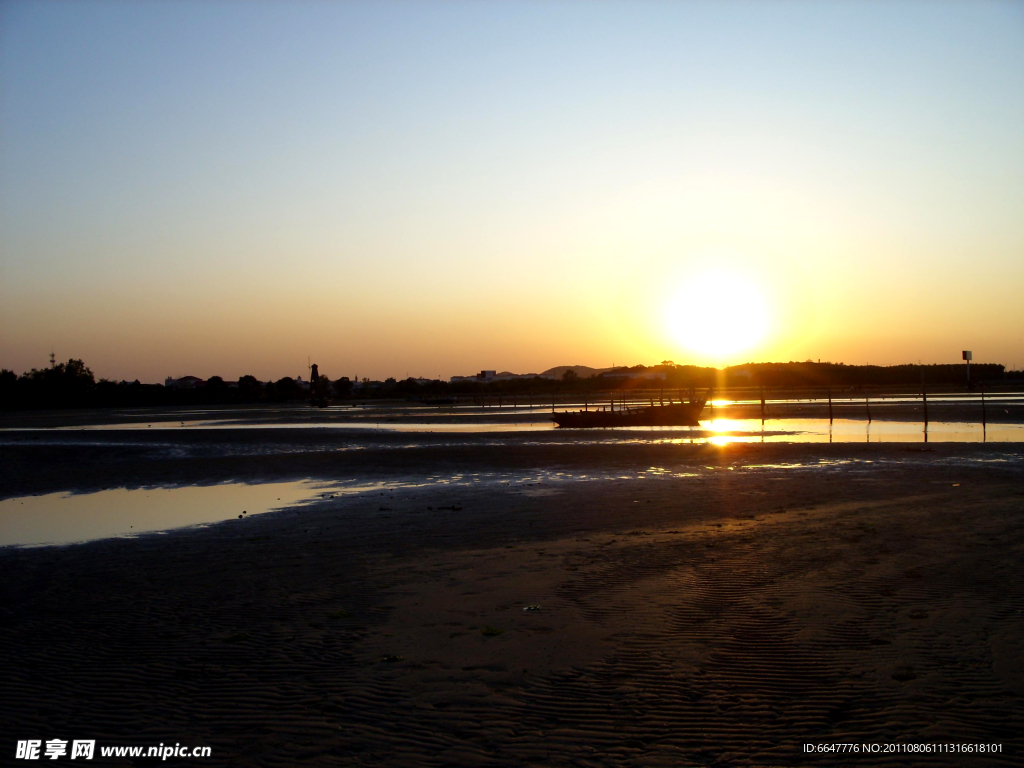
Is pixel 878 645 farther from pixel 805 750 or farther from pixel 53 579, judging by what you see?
pixel 53 579

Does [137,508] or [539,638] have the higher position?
[539,638]

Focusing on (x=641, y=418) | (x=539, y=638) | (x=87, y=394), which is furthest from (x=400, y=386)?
(x=539, y=638)

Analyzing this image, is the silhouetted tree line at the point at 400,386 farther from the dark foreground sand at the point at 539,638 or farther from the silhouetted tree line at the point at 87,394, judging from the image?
the dark foreground sand at the point at 539,638

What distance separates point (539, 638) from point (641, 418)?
4277cm

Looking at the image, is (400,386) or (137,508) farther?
(400,386)

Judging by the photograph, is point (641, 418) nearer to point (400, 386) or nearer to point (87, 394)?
point (87, 394)

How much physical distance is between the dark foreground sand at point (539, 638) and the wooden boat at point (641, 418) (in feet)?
111

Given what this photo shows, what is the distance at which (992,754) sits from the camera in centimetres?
459

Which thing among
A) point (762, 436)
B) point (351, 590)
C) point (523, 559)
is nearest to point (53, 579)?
point (351, 590)

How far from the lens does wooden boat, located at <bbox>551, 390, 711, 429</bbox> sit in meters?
47.7

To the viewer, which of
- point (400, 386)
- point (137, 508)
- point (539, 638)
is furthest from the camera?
point (400, 386)

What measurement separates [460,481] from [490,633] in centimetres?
1329

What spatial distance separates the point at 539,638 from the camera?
6.91 metres

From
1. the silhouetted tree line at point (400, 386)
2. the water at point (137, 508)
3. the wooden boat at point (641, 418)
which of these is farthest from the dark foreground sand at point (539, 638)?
the silhouetted tree line at point (400, 386)
